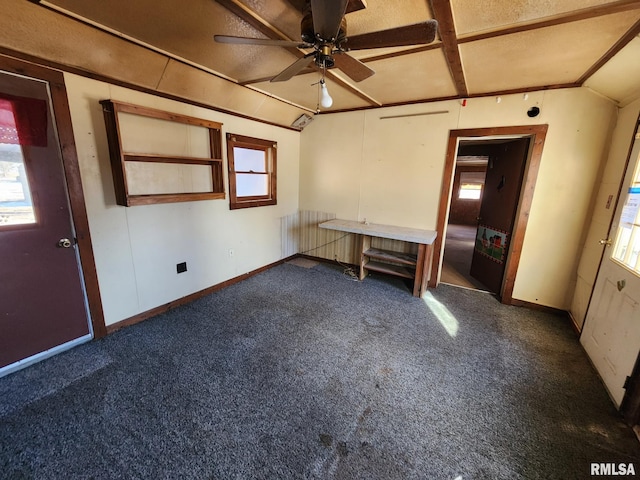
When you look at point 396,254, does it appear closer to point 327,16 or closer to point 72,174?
point 327,16

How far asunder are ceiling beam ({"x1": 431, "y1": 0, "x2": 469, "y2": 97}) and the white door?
5.02ft

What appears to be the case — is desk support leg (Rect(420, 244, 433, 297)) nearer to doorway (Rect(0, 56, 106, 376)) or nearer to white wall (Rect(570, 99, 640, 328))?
white wall (Rect(570, 99, 640, 328))

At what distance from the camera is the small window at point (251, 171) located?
11.3 ft

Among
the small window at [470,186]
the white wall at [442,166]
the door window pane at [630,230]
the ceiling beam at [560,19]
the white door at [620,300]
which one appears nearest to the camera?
the ceiling beam at [560,19]

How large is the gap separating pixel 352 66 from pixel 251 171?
231cm

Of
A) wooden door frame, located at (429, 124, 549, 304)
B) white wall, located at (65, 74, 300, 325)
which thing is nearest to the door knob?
white wall, located at (65, 74, 300, 325)

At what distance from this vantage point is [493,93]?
3.01m

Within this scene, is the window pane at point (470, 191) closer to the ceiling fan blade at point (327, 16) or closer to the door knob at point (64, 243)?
the ceiling fan blade at point (327, 16)

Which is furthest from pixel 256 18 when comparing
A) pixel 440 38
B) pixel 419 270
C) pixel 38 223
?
pixel 419 270

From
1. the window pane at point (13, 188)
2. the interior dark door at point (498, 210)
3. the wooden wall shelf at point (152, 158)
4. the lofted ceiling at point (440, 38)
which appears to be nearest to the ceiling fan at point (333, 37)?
the lofted ceiling at point (440, 38)

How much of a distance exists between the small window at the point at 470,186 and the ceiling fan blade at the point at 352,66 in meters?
9.70

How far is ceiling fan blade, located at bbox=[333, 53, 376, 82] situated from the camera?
173 centimetres

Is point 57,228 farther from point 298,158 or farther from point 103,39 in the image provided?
point 298,158

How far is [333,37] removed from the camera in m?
1.49
